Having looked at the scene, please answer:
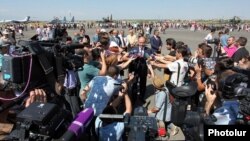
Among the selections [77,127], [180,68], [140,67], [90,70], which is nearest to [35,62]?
[77,127]

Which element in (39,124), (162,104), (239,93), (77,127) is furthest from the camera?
(162,104)

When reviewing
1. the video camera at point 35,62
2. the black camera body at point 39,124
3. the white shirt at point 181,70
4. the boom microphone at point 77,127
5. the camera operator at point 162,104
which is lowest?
the camera operator at point 162,104

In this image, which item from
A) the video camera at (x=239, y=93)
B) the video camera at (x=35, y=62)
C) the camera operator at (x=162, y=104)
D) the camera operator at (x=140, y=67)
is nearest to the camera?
the video camera at (x=239, y=93)

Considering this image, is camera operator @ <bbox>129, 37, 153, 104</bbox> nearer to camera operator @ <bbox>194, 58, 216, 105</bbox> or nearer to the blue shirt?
camera operator @ <bbox>194, 58, 216, 105</bbox>

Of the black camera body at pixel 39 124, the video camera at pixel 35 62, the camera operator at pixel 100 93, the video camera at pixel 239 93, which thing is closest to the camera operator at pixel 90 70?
the camera operator at pixel 100 93

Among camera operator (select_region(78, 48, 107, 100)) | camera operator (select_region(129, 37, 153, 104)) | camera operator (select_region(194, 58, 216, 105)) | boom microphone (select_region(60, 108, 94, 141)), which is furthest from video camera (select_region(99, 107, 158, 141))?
camera operator (select_region(129, 37, 153, 104))

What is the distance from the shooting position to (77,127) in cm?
257

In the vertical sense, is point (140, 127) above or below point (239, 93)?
below

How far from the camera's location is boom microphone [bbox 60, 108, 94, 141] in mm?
2383

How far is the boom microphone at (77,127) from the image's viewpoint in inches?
93.8

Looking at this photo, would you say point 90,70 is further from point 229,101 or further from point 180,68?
point 229,101

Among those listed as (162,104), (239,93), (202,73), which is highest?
(239,93)

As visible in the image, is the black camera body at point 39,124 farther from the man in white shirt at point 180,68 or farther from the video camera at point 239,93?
the man in white shirt at point 180,68

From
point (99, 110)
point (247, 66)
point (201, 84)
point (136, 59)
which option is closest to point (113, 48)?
point (136, 59)
